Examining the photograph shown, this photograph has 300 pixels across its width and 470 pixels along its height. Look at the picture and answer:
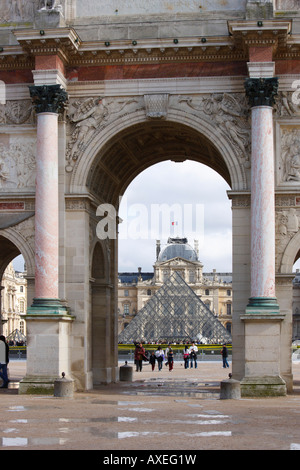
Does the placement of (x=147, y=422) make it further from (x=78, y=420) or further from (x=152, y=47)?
(x=152, y=47)

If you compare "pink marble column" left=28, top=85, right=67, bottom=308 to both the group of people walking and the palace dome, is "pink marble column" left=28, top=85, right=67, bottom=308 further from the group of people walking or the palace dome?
the palace dome

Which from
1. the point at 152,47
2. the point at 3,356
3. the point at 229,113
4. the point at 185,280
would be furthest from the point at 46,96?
the point at 185,280

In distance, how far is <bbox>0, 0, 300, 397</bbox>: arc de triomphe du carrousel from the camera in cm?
2842

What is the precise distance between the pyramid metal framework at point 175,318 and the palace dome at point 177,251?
6723 cm

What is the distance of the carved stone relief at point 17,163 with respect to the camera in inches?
1200

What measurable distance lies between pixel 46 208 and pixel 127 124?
408cm

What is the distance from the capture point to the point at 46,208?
28.9 metres

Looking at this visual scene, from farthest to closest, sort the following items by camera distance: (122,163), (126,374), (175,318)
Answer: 1. (175,318)
2. (126,374)
3. (122,163)

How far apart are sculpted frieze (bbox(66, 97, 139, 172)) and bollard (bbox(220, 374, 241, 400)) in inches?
360

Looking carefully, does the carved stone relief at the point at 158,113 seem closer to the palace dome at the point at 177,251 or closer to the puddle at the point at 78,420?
the puddle at the point at 78,420

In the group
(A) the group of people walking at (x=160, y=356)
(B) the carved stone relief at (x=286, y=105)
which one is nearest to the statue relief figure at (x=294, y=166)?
(B) the carved stone relief at (x=286, y=105)

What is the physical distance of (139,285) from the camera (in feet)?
625
